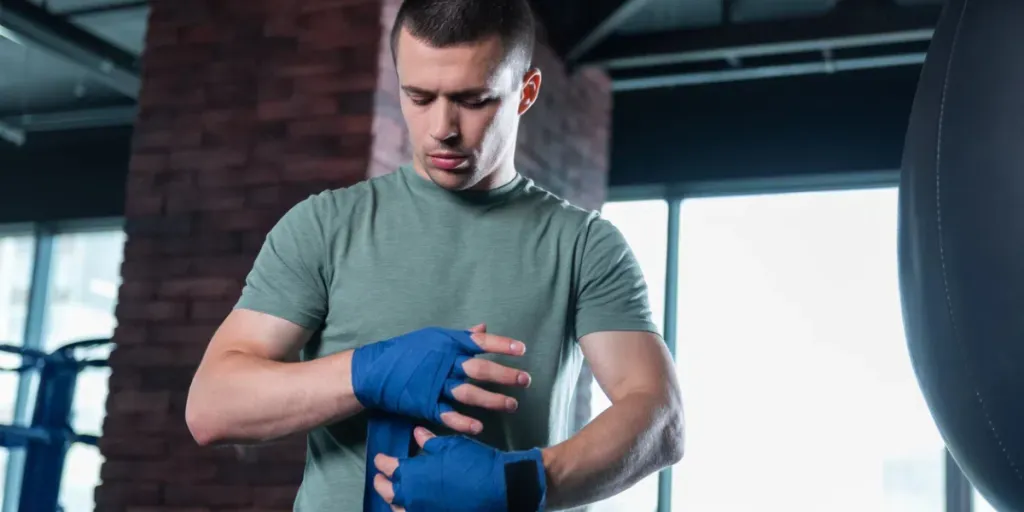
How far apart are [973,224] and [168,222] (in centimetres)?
261

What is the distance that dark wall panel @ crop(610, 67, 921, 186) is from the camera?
16.5 ft

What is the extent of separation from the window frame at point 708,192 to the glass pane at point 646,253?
0.03m

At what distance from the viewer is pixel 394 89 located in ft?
11.3

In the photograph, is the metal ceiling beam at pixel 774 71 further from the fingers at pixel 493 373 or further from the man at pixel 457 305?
the fingers at pixel 493 373

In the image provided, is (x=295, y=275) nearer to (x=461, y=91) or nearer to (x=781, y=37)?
(x=461, y=91)

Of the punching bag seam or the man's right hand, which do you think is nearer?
the man's right hand

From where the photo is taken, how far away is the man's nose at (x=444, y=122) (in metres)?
1.23

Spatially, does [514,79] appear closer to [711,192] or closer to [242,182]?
[242,182]

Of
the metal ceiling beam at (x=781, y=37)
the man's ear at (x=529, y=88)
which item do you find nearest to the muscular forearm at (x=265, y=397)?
the man's ear at (x=529, y=88)

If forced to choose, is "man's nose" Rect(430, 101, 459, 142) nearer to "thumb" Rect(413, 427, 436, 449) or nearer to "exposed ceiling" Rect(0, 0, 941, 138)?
"thumb" Rect(413, 427, 436, 449)

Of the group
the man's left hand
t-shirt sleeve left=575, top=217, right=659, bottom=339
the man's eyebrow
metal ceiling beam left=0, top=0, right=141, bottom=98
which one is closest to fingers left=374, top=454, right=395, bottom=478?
the man's left hand

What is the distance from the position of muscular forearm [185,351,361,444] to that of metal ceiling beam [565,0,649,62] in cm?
326

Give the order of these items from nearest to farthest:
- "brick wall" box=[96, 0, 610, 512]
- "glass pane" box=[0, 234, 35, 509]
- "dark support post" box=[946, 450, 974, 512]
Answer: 1. "brick wall" box=[96, 0, 610, 512]
2. "dark support post" box=[946, 450, 974, 512]
3. "glass pane" box=[0, 234, 35, 509]

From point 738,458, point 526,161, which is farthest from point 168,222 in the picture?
point 738,458
